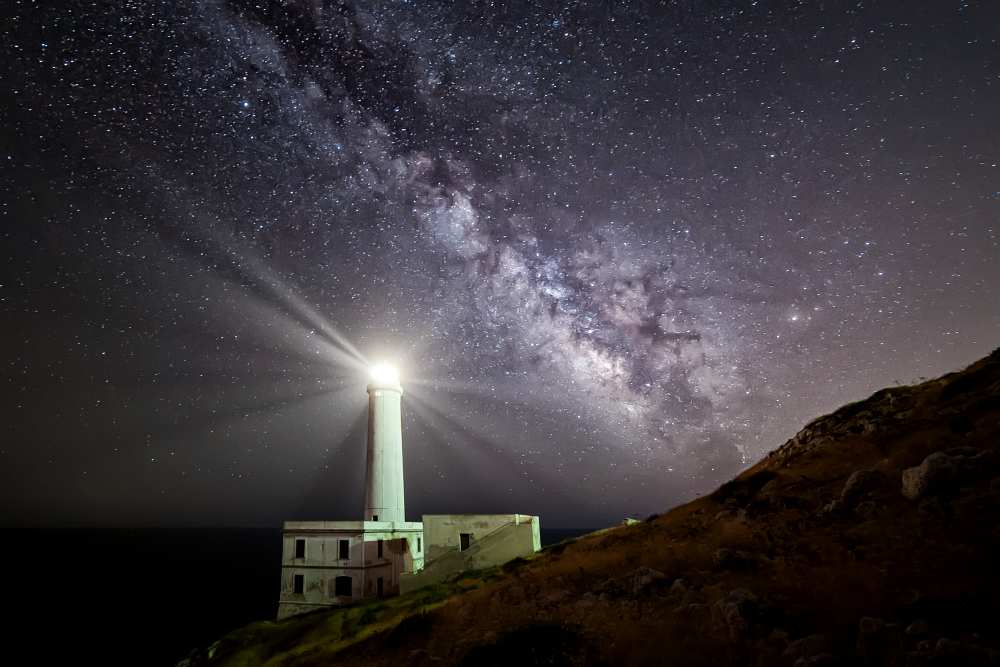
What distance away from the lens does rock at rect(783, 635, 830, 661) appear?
816cm

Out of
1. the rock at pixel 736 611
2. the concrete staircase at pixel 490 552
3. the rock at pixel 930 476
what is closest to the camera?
the rock at pixel 736 611

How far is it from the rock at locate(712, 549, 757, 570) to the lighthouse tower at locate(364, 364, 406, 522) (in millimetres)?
32005

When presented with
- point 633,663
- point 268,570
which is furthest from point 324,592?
point 268,570

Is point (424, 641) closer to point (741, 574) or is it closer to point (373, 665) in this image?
point (373, 665)

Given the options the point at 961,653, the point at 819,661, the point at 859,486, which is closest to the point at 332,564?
the point at 859,486

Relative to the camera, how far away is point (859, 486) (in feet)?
41.5

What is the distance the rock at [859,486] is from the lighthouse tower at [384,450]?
33.7m

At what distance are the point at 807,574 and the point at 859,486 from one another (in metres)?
3.42

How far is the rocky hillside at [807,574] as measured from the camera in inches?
327

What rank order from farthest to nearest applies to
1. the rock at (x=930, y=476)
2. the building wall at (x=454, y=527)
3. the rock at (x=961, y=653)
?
the building wall at (x=454, y=527) → the rock at (x=930, y=476) → the rock at (x=961, y=653)

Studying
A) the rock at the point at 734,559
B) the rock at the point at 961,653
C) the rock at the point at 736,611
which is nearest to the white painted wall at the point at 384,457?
the rock at the point at 734,559

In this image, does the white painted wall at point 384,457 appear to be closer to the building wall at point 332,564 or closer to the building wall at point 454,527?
the building wall at point 332,564

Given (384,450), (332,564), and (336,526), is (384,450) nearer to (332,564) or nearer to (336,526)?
(336,526)

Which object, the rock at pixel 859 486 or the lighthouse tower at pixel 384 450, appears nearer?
the rock at pixel 859 486
